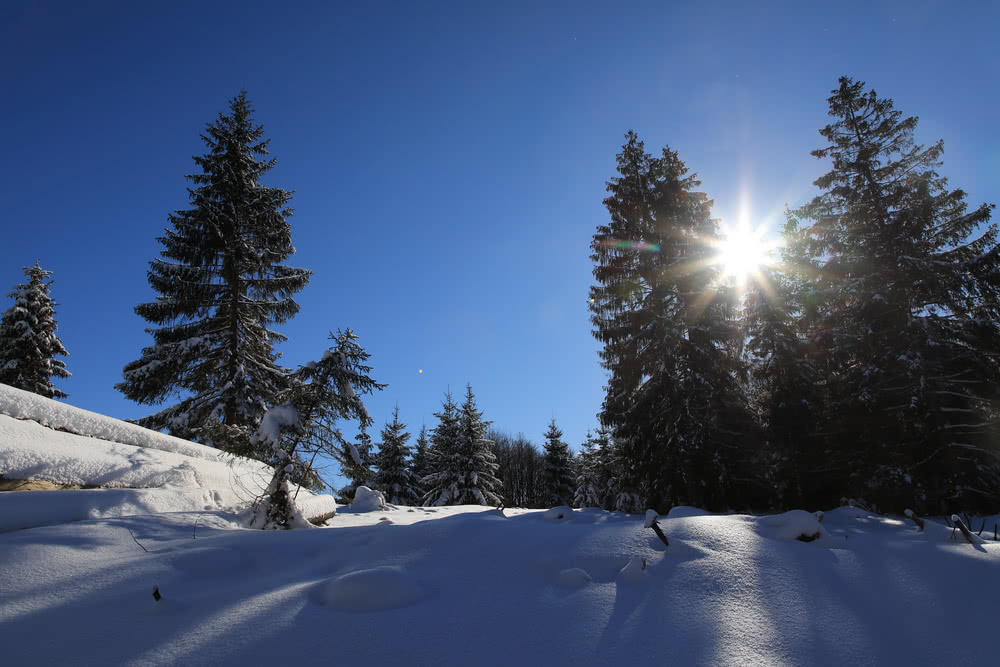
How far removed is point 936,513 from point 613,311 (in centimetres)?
1019

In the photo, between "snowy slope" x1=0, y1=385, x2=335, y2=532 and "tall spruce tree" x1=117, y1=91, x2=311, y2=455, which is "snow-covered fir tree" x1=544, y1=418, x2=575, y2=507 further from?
"snowy slope" x1=0, y1=385, x2=335, y2=532

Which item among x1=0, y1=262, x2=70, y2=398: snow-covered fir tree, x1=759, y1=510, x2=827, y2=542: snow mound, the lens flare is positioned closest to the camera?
x1=759, y1=510, x2=827, y2=542: snow mound

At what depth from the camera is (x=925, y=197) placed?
1286 cm

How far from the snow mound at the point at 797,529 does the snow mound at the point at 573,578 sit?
1883 mm

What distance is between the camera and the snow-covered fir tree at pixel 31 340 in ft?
66.6

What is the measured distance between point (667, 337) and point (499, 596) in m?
12.8

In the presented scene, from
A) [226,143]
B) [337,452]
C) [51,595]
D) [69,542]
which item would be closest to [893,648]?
[51,595]

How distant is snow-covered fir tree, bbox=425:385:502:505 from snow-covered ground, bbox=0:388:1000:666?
68.3 ft

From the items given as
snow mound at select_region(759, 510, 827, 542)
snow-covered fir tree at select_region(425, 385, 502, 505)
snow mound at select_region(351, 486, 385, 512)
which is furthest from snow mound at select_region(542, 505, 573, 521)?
snow-covered fir tree at select_region(425, 385, 502, 505)

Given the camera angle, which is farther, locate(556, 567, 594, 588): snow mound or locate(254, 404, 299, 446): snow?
locate(254, 404, 299, 446): snow

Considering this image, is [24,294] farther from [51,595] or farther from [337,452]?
[51,595]

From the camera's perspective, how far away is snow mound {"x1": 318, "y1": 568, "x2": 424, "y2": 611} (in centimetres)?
274

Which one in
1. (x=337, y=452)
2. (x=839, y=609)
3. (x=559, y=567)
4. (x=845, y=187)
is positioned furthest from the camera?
(x=845, y=187)

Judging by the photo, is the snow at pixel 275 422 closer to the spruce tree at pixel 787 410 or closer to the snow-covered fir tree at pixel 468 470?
the spruce tree at pixel 787 410
